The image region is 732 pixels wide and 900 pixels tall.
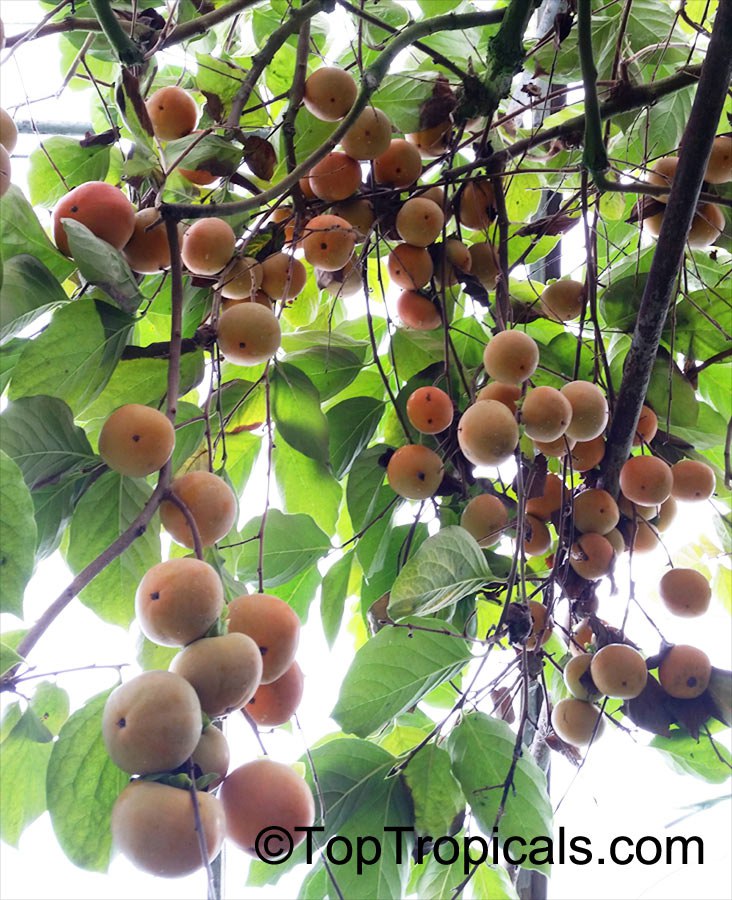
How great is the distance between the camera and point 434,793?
0.57 m

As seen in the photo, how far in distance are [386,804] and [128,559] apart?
241 millimetres

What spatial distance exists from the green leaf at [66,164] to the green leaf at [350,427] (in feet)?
0.81

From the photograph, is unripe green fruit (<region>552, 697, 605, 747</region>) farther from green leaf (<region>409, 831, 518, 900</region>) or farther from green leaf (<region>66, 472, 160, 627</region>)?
green leaf (<region>66, 472, 160, 627</region>)

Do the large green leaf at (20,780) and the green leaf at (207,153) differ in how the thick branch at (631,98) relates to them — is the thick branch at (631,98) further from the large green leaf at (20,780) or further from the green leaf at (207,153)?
the large green leaf at (20,780)

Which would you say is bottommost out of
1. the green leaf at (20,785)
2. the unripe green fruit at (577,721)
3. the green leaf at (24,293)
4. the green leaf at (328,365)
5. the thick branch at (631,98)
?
the unripe green fruit at (577,721)

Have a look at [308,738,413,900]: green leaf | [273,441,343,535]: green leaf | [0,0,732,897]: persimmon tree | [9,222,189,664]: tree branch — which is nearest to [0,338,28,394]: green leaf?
[0,0,732,897]: persimmon tree

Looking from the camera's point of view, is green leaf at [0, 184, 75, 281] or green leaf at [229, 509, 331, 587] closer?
green leaf at [0, 184, 75, 281]

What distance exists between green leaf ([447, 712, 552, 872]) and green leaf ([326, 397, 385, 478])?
0.23 m

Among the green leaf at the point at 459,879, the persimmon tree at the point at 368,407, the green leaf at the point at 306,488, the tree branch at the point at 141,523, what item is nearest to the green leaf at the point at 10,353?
the persimmon tree at the point at 368,407

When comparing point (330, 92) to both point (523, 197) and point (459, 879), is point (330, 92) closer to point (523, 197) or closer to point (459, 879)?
point (523, 197)

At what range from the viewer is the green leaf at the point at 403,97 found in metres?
0.62

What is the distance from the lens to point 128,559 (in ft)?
1.70

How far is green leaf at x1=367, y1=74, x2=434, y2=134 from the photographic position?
625 mm

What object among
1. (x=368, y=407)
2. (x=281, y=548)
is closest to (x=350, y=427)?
(x=368, y=407)
